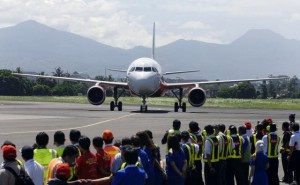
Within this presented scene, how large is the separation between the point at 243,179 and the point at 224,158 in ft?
3.56

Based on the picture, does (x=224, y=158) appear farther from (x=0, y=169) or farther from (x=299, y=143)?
(x=0, y=169)

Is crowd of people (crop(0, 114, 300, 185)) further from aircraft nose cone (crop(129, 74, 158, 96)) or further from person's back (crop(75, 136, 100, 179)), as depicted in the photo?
aircraft nose cone (crop(129, 74, 158, 96))

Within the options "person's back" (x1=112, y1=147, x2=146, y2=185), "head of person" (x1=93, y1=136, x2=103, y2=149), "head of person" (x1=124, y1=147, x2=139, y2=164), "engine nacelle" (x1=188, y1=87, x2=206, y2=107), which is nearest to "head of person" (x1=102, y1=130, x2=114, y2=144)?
"head of person" (x1=93, y1=136, x2=103, y2=149)

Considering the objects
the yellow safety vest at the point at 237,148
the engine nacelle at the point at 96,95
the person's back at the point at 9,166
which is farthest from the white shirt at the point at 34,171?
the engine nacelle at the point at 96,95

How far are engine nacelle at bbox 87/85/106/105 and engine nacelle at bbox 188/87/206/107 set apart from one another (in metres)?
7.10

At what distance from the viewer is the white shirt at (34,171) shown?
9.76m

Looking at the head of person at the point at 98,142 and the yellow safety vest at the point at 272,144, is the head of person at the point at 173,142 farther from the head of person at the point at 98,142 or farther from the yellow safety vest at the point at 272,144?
the yellow safety vest at the point at 272,144

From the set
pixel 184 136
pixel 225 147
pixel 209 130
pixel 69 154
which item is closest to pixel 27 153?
pixel 69 154

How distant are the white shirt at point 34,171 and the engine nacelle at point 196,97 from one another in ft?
133

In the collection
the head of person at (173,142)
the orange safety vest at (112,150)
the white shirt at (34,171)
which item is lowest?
the white shirt at (34,171)

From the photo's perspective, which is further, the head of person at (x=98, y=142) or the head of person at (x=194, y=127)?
the head of person at (x=194, y=127)

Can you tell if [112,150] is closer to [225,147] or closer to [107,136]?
[107,136]

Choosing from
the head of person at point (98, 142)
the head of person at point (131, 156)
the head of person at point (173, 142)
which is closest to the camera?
the head of person at point (131, 156)

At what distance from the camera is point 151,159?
11617 millimetres
